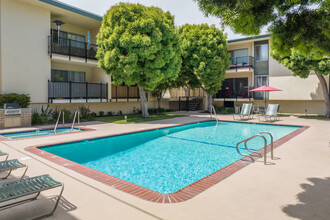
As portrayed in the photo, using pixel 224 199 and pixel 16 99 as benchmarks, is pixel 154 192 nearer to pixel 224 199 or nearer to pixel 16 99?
pixel 224 199

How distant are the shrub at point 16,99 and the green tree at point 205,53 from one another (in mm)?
13312

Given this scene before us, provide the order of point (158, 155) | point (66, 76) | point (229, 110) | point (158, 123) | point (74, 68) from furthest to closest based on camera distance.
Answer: point (229, 110)
point (74, 68)
point (66, 76)
point (158, 123)
point (158, 155)

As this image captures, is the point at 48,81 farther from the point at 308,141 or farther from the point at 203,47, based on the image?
the point at 308,141

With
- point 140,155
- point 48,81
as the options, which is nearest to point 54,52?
point 48,81

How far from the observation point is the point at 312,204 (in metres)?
3.88

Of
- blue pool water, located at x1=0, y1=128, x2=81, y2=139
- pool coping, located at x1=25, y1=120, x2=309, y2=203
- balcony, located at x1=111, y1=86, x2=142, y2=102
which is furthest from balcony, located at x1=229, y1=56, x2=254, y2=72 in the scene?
pool coping, located at x1=25, y1=120, x2=309, y2=203

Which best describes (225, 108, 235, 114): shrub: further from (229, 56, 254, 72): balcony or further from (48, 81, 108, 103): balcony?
(48, 81, 108, 103): balcony

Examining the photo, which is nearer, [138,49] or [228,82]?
[138,49]

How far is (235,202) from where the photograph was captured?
399 centimetres

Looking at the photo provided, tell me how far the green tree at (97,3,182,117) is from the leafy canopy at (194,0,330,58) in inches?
460

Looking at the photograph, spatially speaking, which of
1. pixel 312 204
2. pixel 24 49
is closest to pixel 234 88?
pixel 24 49

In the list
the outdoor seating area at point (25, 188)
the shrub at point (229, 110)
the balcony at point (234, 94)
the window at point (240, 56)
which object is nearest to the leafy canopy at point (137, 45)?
the shrub at point (229, 110)

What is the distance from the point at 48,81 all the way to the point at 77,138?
829cm

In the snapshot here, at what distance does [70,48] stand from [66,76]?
267cm
